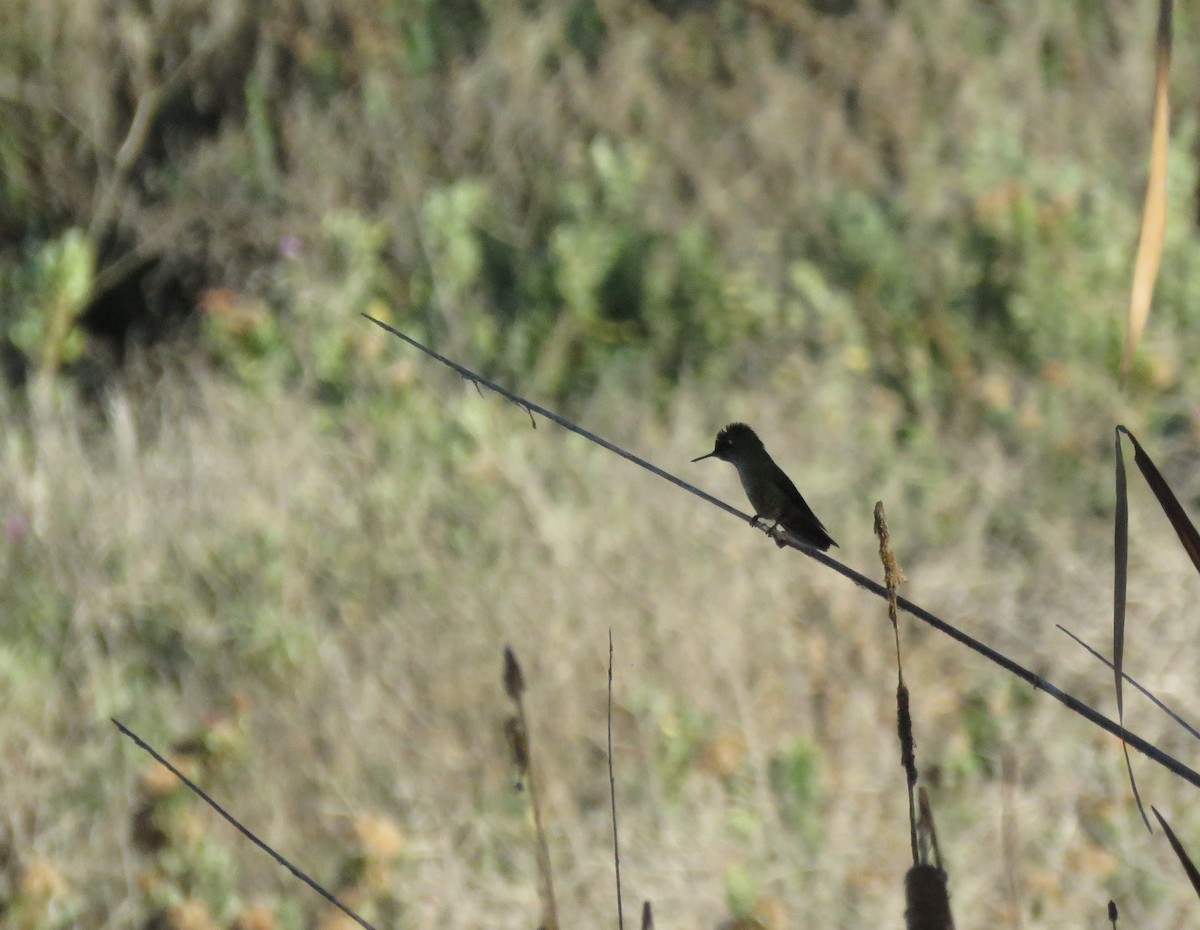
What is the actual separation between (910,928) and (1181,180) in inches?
190

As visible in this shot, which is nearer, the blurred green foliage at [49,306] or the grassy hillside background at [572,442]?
the grassy hillside background at [572,442]

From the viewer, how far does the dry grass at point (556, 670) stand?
344cm

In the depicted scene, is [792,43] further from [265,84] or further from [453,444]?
[453,444]

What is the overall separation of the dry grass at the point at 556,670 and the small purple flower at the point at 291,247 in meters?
1.83

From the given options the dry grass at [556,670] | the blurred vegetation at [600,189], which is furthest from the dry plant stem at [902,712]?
the blurred vegetation at [600,189]

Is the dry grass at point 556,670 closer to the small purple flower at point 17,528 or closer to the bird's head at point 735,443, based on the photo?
the small purple flower at point 17,528

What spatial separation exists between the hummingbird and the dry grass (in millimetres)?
1007

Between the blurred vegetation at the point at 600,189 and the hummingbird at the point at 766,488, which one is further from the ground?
the hummingbird at the point at 766,488

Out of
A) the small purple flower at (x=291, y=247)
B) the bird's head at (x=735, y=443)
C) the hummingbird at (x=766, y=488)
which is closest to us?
the hummingbird at (x=766, y=488)

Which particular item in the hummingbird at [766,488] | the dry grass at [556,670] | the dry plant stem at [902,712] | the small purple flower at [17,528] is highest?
the dry plant stem at [902,712]

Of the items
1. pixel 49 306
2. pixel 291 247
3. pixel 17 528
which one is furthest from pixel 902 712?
pixel 49 306

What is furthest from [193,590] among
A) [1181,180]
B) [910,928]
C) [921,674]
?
[1181,180]

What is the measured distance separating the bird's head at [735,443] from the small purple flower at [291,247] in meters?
4.17

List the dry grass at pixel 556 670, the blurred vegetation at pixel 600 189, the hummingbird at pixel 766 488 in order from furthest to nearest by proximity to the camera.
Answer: the blurred vegetation at pixel 600 189 → the dry grass at pixel 556 670 → the hummingbird at pixel 766 488
